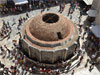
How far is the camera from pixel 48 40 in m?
22.8

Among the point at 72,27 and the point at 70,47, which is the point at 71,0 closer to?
the point at 72,27

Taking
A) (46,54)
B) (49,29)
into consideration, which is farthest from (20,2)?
(46,54)

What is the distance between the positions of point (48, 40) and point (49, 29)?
1.59 m

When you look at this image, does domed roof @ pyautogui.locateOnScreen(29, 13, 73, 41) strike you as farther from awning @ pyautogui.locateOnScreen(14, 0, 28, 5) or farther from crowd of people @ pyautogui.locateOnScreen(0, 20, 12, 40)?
awning @ pyautogui.locateOnScreen(14, 0, 28, 5)

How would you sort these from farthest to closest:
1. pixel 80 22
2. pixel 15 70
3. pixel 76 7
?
pixel 76 7, pixel 80 22, pixel 15 70

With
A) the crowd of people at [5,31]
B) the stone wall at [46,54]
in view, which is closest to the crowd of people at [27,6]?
the crowd of people at [5,31]

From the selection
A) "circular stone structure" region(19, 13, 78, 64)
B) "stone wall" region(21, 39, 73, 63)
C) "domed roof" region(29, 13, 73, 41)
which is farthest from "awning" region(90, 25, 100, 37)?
"stone wall" region(21, 39, 73, 63)

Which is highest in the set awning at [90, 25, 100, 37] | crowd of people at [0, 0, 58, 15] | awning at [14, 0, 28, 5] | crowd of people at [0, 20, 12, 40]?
awning at [14, 0, 28, 5]

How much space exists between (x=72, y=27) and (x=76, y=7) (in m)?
11.2

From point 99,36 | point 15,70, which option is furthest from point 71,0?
point 15,70

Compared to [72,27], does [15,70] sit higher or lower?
lower

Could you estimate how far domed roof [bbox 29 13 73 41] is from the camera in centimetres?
2256

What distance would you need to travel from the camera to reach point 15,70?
74.4 ft

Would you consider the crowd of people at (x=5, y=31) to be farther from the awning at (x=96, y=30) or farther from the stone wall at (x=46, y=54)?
the awning at (x=96, y=30)
